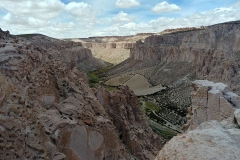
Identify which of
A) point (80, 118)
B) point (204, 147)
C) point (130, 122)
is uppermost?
point (204, 147)

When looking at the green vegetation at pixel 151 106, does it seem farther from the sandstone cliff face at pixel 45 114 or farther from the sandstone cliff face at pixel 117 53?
the sandstone cliff face at pixel 117 53

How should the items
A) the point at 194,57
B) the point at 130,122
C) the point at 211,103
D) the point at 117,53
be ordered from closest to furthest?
the point at 211,103 → the point at 130,122 → the point at 194,57 → the point at 117,53

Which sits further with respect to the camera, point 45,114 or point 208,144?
point 45,114

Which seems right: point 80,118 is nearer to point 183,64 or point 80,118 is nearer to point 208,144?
point 208,144

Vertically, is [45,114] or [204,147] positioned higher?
[204,147]

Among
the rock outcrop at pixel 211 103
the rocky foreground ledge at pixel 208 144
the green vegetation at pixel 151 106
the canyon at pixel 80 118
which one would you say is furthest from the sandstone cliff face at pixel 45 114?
the green vegetation at pixel 151 106

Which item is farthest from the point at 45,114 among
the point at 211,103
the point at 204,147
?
the point at 211,103

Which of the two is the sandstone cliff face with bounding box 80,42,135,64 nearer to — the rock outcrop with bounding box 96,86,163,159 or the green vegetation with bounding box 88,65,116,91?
the green vegetation with bounding box 88,65,116,91

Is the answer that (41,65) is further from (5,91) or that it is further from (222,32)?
(222,32)

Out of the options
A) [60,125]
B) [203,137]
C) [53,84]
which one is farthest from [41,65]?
[203,137]
